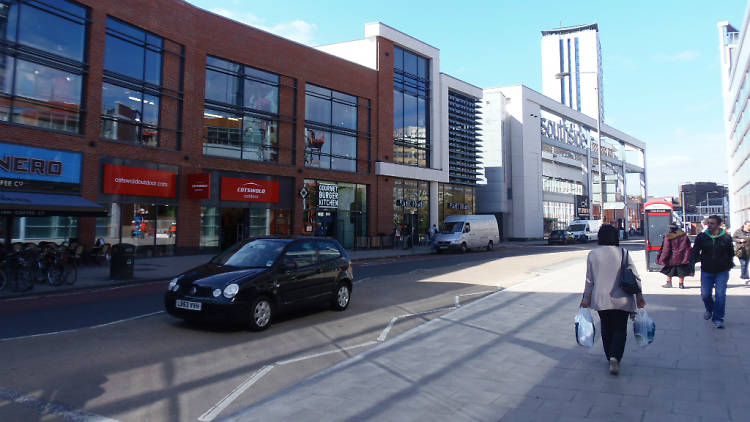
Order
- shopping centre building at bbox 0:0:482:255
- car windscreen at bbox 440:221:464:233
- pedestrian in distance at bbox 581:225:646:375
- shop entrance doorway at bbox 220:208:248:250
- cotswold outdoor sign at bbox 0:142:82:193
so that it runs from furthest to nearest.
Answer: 1. car windscreen at bbox 440:221:464:233
2. shop entrance doorway at bbox 220:208:248:250
3. shopping centre building at bbox 0:0:482:255
4. cotswold outdoor sign at bbox 0:142:82:193
5. pedestrian in distance at bbox 581:225:646:375

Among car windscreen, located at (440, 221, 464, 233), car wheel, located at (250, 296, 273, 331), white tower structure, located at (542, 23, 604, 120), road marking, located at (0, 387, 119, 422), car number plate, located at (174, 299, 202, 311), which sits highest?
white tower structure, located at (542, 23, 604, 120)

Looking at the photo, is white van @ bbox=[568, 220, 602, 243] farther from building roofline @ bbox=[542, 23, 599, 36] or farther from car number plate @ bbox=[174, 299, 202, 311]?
building roofline @ bbox=[542, 23, 599, 36]

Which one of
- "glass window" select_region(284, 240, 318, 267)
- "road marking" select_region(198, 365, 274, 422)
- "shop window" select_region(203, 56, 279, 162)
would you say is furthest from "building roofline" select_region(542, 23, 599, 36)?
"road marking" select_region(198, 365, 274, 422)

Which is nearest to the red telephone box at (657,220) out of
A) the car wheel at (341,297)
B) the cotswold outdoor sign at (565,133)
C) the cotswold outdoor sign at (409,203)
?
the car wheel at (341,297)

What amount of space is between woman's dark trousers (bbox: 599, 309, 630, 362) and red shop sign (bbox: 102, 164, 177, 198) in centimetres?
1951

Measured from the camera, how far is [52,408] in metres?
4.19

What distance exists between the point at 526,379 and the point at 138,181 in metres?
19.4

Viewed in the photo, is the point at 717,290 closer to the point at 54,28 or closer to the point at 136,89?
the point at 136,89

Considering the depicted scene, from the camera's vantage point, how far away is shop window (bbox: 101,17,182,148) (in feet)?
64.6

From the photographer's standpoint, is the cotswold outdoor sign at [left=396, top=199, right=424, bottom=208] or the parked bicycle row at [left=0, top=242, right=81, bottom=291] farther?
the cotswold outdoor sign at [left=396, top=199, right=424, bottom=208]

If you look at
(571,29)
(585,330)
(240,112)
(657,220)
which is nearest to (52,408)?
(585,330)

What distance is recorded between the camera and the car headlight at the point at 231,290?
7.04 metres

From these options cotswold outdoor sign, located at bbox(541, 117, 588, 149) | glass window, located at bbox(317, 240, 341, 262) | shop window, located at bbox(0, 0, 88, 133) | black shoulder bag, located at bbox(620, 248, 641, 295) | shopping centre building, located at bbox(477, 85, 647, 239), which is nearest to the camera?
black shoulder bag, located at bbox(620, 248, 641, 295)

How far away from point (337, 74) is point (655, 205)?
66.8ft
